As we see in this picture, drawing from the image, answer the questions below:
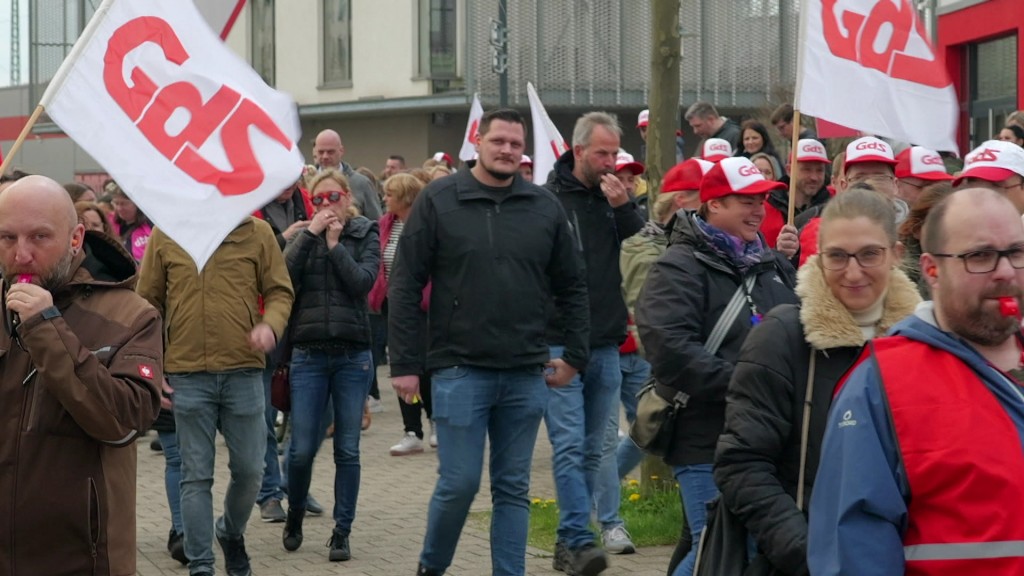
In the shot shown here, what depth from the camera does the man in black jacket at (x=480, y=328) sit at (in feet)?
24.0

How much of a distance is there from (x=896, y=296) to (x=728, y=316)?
1.37 meters

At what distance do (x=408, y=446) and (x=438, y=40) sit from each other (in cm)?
2489

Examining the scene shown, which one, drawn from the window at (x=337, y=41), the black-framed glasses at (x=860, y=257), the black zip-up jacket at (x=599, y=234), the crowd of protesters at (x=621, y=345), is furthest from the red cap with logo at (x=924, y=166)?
the window at (x=337, y=41)

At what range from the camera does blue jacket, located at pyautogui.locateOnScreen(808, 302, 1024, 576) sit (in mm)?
3336

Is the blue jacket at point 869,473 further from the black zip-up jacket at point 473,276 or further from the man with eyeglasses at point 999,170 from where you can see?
the black zip-up jacket at point 473,276

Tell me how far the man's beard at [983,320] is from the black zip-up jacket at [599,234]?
5.30 meters

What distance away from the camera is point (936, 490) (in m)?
3.32

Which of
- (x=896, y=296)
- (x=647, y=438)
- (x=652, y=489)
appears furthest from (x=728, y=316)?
(x=652, y=489)

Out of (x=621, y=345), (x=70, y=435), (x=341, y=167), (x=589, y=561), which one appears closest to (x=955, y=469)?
(x=70, y=435)

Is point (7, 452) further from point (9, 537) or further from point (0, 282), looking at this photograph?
point (0, 282)

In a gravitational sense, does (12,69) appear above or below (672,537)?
above

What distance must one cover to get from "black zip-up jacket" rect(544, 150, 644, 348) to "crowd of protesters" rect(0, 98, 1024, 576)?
0.01m

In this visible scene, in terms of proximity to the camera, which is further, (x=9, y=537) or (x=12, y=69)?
(x=12, y=69)

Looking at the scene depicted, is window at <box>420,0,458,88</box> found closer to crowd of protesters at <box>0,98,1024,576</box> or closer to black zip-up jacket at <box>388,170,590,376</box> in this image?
crowd of protesters at <box>0,98,1024,576</box>
